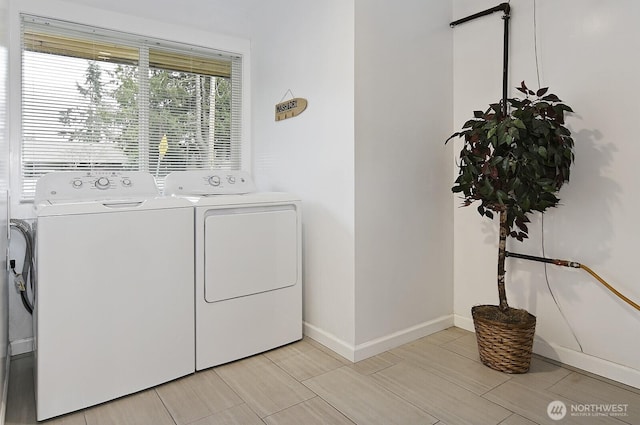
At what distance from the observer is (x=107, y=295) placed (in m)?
1.78

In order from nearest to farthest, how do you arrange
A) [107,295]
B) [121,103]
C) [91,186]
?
[107,295]
[91,186]
[121,103]

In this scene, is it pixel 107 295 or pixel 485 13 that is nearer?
pixel 107 295

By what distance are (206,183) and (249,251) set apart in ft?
1.88

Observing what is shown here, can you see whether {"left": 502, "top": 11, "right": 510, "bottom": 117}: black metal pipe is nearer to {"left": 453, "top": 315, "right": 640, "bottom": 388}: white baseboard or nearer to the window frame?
{"left": 453, "top": 315, "right": 640, "bottom": 388}: white baseboard

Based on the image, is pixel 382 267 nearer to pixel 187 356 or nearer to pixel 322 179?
pixel 322 179

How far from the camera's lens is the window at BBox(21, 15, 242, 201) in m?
2.33

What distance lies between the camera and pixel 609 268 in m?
1.96

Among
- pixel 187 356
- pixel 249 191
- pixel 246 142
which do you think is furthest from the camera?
pixel 246 142

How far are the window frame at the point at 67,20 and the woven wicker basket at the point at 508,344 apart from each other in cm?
257

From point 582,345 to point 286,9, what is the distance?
2.70m

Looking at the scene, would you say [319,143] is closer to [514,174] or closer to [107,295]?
[514,174]

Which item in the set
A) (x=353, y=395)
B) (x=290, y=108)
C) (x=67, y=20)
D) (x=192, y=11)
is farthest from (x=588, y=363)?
(x=67, y=20)

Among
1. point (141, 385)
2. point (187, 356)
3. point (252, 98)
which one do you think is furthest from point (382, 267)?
point (252, 98)

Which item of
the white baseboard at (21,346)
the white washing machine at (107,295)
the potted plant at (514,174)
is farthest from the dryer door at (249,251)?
the white baseboard at (21,346)
